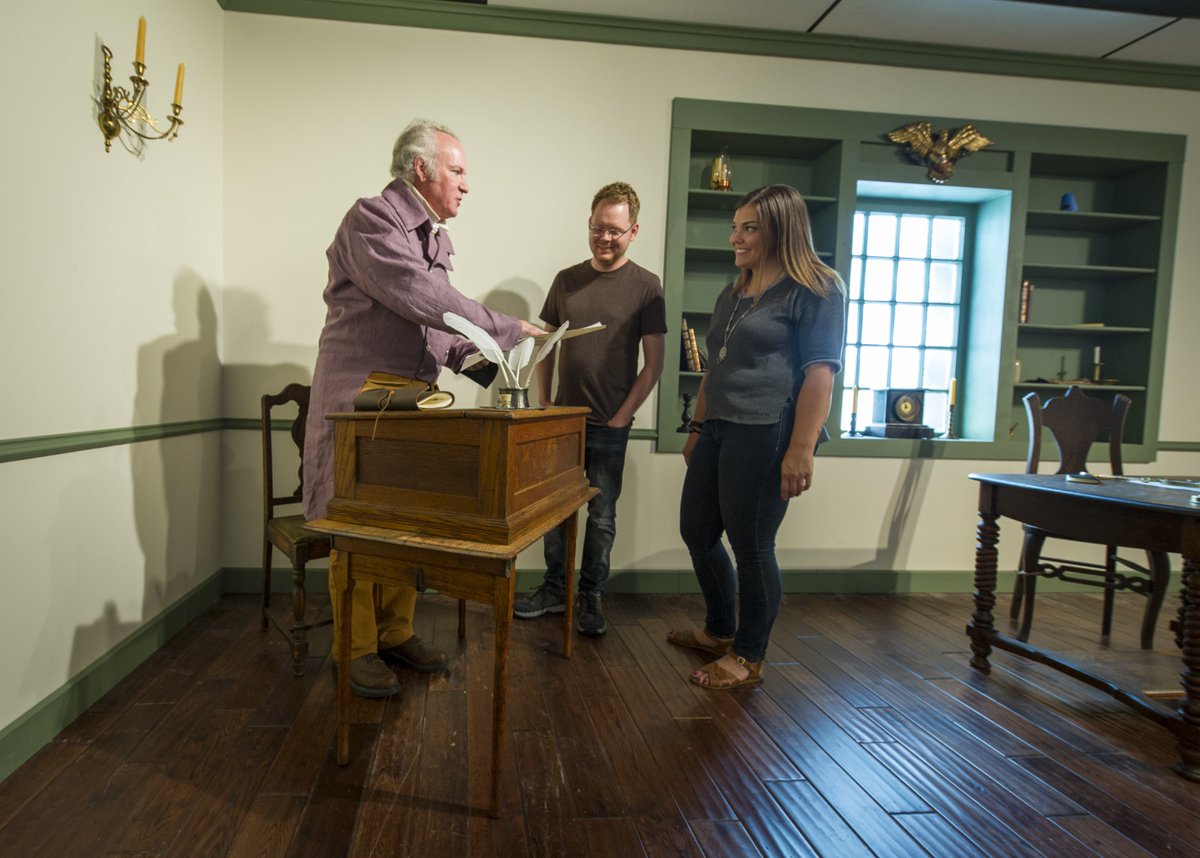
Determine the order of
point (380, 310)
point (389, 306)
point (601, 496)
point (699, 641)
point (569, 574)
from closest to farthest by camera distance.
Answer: point (389, 306) < point (380, 310) < point (569, 574) < point (699, 641) < point (601, 496)

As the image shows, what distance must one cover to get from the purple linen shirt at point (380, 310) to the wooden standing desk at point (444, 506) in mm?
371

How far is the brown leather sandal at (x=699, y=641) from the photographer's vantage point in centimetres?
257

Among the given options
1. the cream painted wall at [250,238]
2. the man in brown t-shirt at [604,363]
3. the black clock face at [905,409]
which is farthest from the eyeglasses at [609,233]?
the black clock face at [905,409]

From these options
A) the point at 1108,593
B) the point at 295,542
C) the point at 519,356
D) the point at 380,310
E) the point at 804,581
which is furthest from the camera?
the point at 804,581

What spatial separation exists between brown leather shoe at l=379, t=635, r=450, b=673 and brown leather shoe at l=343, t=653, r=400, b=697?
0.57 feet

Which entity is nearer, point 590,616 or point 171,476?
point 171,476

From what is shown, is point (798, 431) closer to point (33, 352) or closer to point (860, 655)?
point (860, 655)

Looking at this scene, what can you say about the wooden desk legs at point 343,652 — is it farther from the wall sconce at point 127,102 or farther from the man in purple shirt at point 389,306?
the wall sconce at point 127,102

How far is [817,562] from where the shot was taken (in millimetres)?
3537

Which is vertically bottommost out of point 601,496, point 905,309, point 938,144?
point 601,496

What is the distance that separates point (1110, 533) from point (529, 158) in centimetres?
274

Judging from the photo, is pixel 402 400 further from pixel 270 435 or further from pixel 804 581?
pixel 804 581

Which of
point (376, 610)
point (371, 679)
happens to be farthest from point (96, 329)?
point (371, 679)

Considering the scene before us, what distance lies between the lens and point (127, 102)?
2.15m
